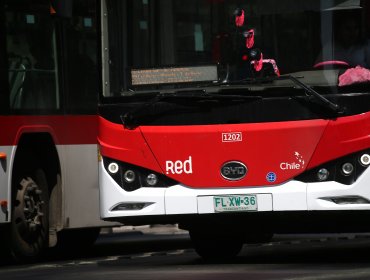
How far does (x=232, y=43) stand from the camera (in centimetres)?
1455

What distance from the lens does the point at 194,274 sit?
45.5 ft

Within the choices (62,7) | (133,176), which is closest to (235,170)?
(133,176)

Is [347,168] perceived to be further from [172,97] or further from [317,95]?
[172,97]

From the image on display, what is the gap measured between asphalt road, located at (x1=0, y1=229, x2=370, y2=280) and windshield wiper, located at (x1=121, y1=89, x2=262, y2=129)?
1.40 meters

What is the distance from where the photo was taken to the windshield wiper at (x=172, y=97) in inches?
568

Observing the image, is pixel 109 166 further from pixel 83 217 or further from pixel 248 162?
pixel 83 217

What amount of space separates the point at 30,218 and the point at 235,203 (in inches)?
139

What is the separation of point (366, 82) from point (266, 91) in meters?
0.92

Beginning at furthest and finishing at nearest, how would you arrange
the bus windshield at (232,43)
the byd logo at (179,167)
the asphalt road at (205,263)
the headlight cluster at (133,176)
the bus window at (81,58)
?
the bus window at (81,58) → the headlight cluster at (133,176) → the byd logo at (179,167) → the bus windshield at (232,43) → the asphalt road at (205,263)

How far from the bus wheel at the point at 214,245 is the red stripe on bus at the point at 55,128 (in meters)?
2.11

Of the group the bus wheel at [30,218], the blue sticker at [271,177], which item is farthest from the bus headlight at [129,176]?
the bus wheel at [30,218]

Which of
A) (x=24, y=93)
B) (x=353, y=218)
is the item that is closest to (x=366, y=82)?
(x=353, y=218)

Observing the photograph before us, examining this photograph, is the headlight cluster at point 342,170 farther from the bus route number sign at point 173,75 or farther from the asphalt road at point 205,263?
the bus route number sign at point 173,75

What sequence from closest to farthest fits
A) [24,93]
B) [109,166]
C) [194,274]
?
1. [194,274]
2. [109,166]
3. [24,93]
